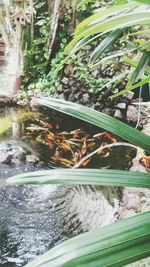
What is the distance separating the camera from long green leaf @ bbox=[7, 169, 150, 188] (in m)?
0.49

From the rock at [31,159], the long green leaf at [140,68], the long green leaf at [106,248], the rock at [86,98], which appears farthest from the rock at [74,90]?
the long green leaf at [106,248]

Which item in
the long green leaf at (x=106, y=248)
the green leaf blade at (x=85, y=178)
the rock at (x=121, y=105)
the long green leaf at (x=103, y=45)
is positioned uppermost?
the rock at (x=121, y=105)

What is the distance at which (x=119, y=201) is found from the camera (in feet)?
11.8

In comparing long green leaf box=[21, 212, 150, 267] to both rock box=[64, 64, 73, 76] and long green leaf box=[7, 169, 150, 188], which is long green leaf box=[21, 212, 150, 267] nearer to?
long green leaf box=[7, 169, 150, 188]

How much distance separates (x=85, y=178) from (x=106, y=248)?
14cm

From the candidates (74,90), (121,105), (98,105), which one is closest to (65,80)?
(74,90)

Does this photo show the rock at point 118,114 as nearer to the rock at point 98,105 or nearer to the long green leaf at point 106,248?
the rock at point 98,105

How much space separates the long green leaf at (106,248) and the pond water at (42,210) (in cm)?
256

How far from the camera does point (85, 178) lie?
Answer: 1.60 feet

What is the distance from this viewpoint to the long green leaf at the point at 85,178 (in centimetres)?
49

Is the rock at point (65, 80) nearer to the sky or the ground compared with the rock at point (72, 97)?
nearer to the sky

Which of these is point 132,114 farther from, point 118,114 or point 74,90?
point 74,90

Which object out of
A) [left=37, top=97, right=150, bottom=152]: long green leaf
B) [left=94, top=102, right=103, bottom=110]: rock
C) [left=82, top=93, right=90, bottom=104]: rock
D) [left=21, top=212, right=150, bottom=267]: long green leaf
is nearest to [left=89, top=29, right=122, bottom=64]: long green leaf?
[left=37, top=97, right=150, bottom=152]: long green leaf

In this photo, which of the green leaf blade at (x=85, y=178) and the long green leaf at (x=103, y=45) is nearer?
the green leaf blade at (x=85, y=178)
